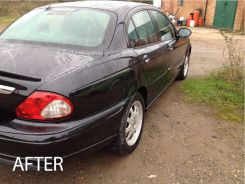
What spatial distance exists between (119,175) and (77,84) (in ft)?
3.74

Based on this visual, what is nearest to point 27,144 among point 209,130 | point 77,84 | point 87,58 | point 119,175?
point 77,84

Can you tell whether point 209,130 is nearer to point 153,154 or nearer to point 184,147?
point 184,147

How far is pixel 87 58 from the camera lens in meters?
2.55

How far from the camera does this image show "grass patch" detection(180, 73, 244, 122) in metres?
4.54

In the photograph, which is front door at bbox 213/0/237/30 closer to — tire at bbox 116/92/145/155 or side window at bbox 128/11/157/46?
side window at bbox 128/11/157/46

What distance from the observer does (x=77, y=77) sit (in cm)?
228

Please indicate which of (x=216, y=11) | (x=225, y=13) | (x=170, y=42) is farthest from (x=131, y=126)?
(x=216, y=11)

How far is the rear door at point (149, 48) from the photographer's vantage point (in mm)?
3305

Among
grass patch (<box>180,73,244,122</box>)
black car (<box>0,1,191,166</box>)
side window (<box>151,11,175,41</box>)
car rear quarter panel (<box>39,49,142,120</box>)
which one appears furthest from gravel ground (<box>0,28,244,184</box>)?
side window (<box>151,11,175,41</box>)

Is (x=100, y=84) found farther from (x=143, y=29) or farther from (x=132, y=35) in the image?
(x=143, y=29)

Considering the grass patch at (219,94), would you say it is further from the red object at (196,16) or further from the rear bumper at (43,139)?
the red object at (196,16)

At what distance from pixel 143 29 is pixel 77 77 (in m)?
1.63

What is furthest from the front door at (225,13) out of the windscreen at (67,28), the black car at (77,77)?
the windscreen at (67,28)

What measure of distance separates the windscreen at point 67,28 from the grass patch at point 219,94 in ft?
7.97
